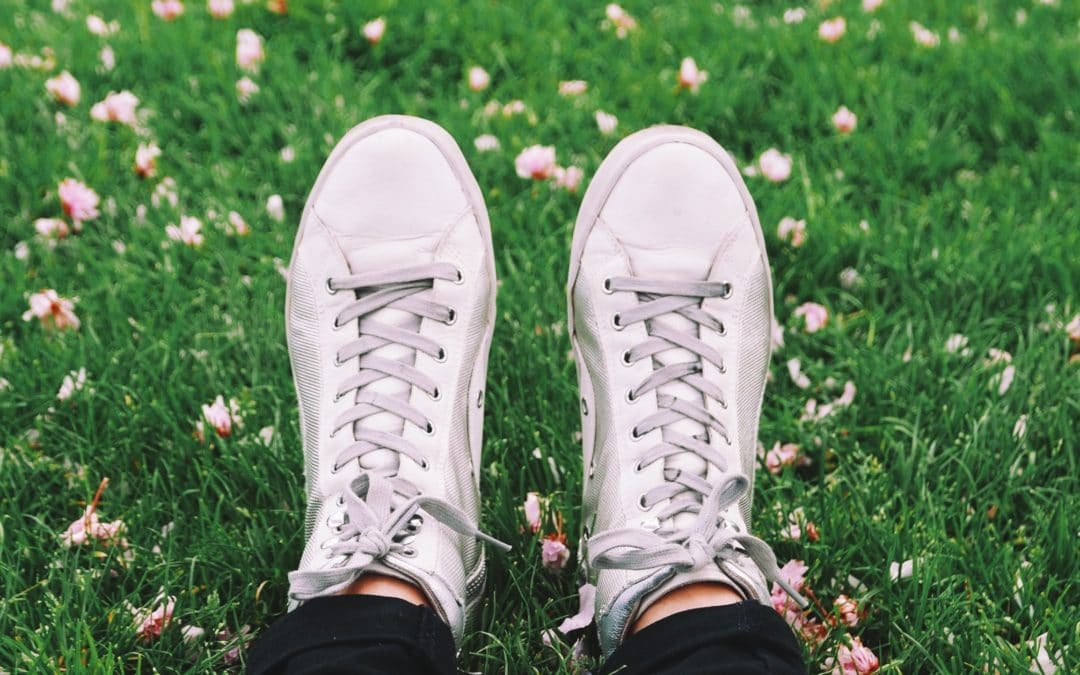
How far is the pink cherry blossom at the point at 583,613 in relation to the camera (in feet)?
4.86

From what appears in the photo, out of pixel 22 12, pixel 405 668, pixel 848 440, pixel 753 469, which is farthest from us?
pixel 22 12

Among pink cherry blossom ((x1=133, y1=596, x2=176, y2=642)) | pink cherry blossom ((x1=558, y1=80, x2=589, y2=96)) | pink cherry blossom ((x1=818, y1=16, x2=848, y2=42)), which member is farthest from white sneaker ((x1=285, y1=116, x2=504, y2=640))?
pink cherry blossom ((x1=818, y1=16, x2=848, y2=42))

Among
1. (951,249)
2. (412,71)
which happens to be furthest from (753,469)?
(412,71)

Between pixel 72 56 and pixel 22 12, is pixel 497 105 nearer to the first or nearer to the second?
pixel 72 56

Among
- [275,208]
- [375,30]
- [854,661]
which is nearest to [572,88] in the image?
[375,30]

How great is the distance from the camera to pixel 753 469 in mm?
1718

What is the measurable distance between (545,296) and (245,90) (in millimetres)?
1143

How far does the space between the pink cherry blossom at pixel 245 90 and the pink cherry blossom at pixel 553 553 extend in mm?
1601

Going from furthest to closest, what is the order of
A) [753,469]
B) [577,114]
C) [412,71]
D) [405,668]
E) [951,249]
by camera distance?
1. [412,71]
2. [577,114]
3. [951,249]
4. [753,469]
5. [405,668]

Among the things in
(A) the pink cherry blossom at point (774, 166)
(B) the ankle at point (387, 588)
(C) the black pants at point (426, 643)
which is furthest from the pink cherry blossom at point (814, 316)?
(B) the ankle at point (387, 588)

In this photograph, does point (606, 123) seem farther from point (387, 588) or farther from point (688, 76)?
point (387, 588)

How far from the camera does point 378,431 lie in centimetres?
165

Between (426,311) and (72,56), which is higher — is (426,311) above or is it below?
below

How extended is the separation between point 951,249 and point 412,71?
1550 millimetres
